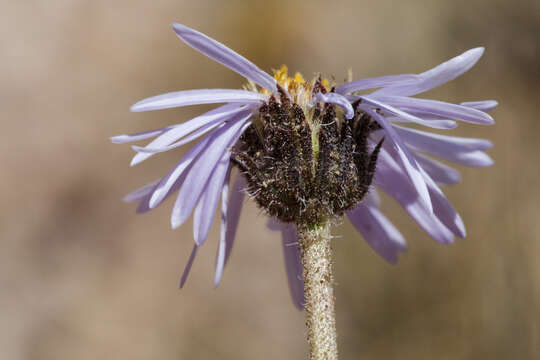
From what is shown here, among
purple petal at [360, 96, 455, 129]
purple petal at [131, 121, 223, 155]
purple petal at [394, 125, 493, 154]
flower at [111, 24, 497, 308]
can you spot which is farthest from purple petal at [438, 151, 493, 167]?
purple petal at [131, 121, 223, 155]

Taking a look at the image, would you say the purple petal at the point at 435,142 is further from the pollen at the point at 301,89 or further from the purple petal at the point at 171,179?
the purple petal at the point at 171,179

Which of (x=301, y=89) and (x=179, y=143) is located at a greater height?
(x=301, y=89)

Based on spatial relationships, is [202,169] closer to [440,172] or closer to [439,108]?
[439,108]

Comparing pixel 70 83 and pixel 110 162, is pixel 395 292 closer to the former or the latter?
pixel 110 162

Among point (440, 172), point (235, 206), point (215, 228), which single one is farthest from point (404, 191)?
point (215, 228)

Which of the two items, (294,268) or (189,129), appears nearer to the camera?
(189,129)

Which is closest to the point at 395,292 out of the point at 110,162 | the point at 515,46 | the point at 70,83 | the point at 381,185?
the point at 515,46

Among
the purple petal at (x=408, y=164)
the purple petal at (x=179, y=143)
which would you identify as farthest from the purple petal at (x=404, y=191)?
the purple petal at (x=179, y=143)
